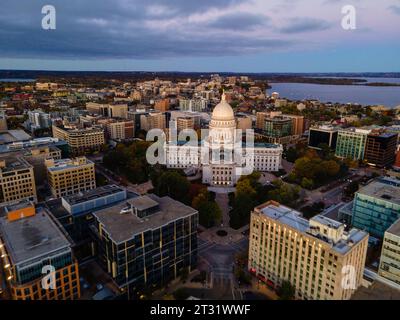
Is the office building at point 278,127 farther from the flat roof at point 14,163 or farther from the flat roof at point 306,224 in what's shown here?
the flat roof at point 14,163

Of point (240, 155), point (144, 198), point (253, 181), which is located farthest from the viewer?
point (240, 155)

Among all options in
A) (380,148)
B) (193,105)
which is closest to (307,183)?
(380,148)

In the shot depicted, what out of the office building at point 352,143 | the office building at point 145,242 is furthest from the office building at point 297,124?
the office building at point 145,242

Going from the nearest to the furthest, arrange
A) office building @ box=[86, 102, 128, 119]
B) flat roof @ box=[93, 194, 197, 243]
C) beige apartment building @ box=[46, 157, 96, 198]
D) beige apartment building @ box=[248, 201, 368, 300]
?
beige apartment building @ box=[248, 201, 368, 300] → flat roof @ box=[93, 194, 197, 243] → beige apartment building @ box=[46, 157, 96, 198] → office building @ box=[86, 102, 128, 119]

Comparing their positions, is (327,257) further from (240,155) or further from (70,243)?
(240,155)

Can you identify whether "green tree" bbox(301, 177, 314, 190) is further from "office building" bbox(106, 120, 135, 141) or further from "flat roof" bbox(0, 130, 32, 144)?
"flat roof" bbox(0, 130, 32, 144)

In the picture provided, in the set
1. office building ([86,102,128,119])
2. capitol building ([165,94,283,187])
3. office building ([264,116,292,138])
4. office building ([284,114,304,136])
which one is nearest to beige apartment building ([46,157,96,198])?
capitol building ([165,94,283,187])

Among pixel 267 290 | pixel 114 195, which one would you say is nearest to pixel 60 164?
pixel 114 195
